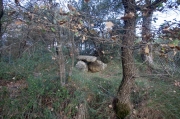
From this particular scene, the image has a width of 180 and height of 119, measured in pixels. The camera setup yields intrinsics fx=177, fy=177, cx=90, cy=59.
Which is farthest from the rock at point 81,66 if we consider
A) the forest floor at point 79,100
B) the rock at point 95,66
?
the forest floor at point 79,100

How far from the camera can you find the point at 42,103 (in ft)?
11.5

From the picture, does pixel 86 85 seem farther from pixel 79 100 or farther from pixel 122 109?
pixel 122 109

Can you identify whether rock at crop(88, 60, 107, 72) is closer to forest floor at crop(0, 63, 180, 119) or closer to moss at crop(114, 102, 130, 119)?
forest floor at crop(0, 63, 180, 119)

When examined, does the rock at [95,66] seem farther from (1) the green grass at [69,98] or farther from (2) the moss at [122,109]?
(2) the moss at [122,109]

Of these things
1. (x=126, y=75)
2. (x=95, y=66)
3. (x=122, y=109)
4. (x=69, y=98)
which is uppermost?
(x=126, y=75)

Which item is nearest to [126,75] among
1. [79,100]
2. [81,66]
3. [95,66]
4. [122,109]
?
[122,109]

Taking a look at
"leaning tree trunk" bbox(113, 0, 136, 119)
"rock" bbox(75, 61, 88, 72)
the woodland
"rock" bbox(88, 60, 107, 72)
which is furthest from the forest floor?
"rock" bbox(88, 60, 107, 72)

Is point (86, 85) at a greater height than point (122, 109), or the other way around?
point (86, 85)

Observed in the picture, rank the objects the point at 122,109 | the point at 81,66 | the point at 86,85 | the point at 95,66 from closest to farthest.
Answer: the point at 122,109 < the point at 86,85 < the point at 81,66 < the point at 95,66

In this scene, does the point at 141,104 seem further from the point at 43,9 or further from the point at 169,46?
the point at 43,9

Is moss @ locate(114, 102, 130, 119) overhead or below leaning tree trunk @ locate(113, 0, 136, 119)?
below

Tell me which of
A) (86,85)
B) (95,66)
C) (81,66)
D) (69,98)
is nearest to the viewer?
(69,98)

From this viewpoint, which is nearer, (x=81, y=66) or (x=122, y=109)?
(x=122, y=109)

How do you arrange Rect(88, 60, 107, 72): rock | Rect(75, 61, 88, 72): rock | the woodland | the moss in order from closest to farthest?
the woodland → the moss → Rect(75, 61, 88, 72): rock → Rect(88, 60, 107, 72): rock
